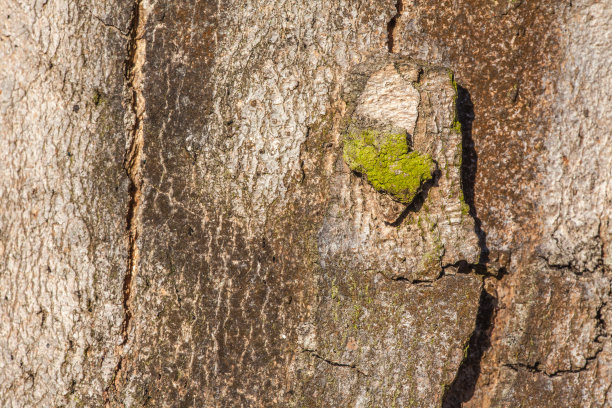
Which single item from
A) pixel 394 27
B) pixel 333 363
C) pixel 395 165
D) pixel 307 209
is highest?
pixel 394 27

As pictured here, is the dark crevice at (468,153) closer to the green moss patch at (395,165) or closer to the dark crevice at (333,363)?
the green moss patch at (395,165)

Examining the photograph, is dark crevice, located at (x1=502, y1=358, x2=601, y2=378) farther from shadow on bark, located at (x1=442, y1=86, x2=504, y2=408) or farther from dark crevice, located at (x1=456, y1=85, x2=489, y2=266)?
dark crevice, located at (x1=456, y1=85, x2=489, y2=266)

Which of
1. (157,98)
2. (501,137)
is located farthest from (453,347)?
(157,98)

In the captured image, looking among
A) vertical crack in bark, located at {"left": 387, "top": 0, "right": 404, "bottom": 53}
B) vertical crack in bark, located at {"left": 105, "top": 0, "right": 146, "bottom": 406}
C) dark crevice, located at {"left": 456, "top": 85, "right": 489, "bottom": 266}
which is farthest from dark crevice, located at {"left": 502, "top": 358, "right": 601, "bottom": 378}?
vertical crack in bark, located at {"left": 105, "top": 0, "right": 146, "bottom": 406}

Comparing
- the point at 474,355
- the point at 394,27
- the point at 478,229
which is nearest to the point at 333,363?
the point at 474,355

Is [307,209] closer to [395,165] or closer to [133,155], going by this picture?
[395,165]

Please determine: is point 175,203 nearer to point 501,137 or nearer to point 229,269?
point 229,269
